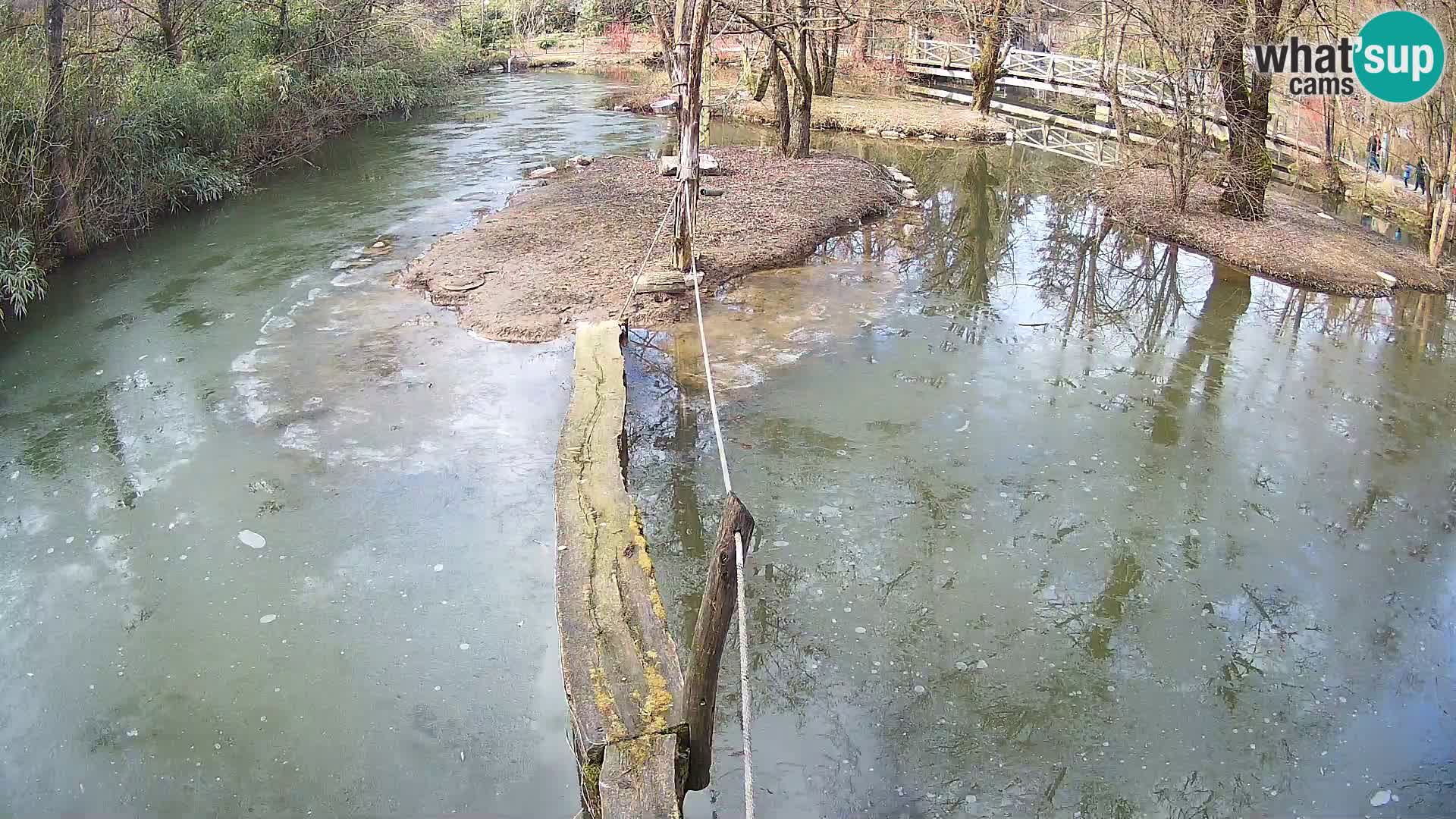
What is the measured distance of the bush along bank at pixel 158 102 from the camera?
9.30 meters

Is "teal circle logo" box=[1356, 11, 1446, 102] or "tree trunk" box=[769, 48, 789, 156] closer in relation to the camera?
"teal circle logo" box=[1356, 11, 1446, 102]

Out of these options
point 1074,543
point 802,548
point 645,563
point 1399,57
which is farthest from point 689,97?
point 1399,57

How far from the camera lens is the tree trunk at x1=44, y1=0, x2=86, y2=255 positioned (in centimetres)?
952

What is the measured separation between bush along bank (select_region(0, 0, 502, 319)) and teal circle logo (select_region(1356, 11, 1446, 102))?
13.5 metres

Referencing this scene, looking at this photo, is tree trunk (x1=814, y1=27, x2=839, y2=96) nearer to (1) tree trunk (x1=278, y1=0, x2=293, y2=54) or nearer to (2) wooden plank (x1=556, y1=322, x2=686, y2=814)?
(1) tree trunk (x1=278, y1=0, x2=293, y2=54)

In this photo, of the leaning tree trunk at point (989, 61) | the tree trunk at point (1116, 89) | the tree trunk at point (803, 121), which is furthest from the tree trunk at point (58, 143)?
the leaning tree trunk at point (989, 61)

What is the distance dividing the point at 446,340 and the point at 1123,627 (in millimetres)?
5548

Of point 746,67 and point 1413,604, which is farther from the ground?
point 746,67

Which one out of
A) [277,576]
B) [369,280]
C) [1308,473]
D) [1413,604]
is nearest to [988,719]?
[1413,604]

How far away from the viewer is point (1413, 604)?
481 centimetres

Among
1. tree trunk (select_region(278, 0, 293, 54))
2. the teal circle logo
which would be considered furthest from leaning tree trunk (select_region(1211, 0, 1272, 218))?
tree trunk (select_region(278, 0, 293, 54))

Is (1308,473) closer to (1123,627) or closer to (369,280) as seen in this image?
(1123,627)

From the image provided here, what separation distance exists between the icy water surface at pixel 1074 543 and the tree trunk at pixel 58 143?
259 inches

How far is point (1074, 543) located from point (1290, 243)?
6.85 metres
